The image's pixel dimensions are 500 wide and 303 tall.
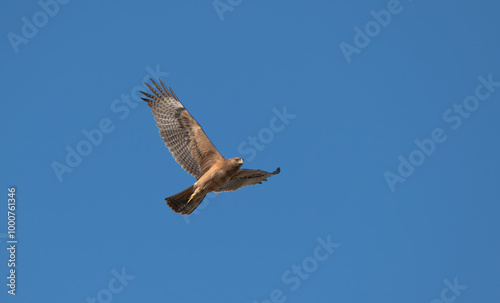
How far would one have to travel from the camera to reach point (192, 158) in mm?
19625

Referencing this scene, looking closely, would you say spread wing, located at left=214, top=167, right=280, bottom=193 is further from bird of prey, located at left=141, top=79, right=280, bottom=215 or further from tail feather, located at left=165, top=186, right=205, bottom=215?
tail feather, located at left=165, top=186, right=205, bottom=215

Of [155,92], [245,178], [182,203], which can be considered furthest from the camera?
[155,92]

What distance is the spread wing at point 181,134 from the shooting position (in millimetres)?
19469

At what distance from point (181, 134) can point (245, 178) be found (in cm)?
188

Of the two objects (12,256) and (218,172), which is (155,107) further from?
(12,256)

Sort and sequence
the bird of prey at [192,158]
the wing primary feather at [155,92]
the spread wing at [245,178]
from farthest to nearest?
1. the wing primary feather at [155,92]
2. the spread wing at [245,178]
3. the bird of prey at [192,158]

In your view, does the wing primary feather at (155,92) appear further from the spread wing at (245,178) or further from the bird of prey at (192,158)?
the spread wing at (245,178)

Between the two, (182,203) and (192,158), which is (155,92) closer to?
(192,158)

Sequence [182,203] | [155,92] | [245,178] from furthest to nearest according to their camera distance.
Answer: [155,92] < [245,178] < [182,203]

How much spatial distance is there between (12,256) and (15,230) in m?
0.65

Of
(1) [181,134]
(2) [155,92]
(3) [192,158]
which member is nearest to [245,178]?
(3) [192,158]

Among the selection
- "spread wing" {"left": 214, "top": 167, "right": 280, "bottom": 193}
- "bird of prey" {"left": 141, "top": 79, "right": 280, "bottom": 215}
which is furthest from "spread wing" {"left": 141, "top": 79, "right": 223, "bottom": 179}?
"spread wing" {"left": 214, "top": 167, "right": 280, "bottom": 193}

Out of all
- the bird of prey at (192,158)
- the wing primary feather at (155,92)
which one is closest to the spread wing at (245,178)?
the bird of prey at (192,158)

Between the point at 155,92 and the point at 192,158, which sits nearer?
the point at 192,158
